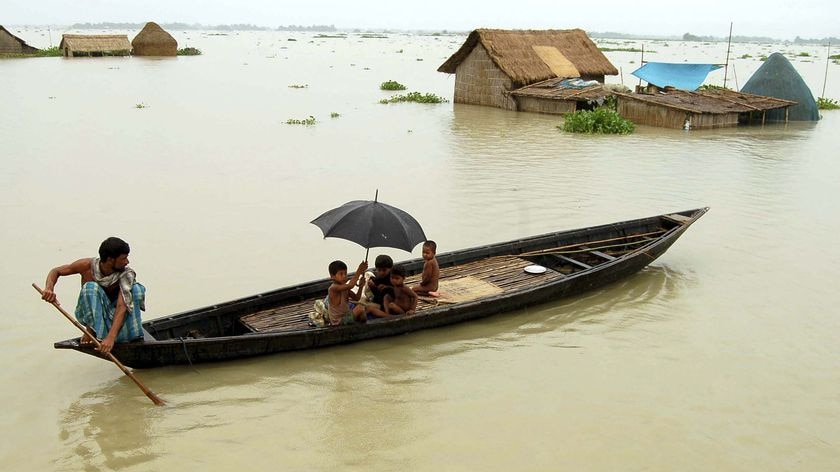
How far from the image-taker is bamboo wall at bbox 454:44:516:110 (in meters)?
21.2

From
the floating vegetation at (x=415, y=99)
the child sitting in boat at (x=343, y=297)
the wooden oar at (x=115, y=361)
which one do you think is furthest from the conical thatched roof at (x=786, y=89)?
the wooden oar at (x=115, y=361)

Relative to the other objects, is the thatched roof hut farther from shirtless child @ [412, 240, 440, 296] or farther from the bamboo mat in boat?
shirtless child @ [412, 240, 440, 296]

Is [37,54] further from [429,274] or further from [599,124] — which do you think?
[429,274]

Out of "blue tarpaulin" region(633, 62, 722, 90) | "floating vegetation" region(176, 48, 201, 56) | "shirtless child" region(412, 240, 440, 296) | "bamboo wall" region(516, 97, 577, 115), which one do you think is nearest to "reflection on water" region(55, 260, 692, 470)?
"shirtless child" region(412, 240, 440, 296)

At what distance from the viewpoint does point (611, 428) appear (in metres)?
4.94

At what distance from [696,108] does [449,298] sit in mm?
14027

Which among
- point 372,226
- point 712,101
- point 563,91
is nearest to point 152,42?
point 563,91

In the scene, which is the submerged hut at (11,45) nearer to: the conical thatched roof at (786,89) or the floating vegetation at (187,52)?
the floating vegetation at (187,52)

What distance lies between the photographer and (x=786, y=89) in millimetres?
20062

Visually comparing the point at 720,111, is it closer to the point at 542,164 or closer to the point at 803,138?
the point at 803,138

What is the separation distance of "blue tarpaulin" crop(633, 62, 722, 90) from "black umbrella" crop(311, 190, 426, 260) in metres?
17.0

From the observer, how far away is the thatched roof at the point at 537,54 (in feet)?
69.3

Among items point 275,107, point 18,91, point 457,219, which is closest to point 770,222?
point 457,219

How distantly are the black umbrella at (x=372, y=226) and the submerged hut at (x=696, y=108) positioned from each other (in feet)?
45.8
